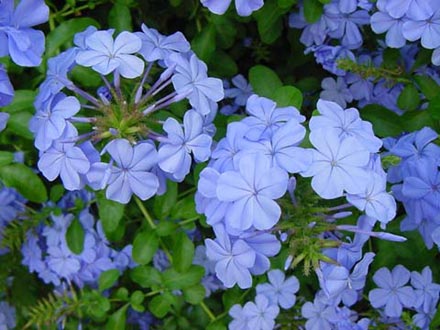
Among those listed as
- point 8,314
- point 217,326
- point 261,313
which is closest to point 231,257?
point 261,313

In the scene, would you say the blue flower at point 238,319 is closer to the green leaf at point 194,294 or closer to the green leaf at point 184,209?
the green leaf at point 194,294

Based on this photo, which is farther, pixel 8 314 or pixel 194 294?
pixel 8 314

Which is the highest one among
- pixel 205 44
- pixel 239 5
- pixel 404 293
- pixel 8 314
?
pixel 239 5

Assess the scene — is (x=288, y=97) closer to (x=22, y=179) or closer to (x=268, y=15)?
(x=268, y=15)

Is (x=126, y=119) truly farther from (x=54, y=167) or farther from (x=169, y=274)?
(x=169, y=274)

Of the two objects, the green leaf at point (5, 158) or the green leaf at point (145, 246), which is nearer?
the green leaf at point (5, 158)

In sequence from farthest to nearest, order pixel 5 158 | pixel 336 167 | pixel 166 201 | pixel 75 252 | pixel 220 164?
pixel 75 252 < pixel 166 201 < pixel 5 158 < pixel 220 164 < pixel 336 167

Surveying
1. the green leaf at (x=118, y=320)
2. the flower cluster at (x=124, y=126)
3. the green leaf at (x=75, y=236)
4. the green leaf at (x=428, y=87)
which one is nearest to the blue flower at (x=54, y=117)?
the flower cluster at (x=124, y=126)

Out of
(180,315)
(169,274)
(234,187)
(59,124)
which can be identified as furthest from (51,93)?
(180,315)
